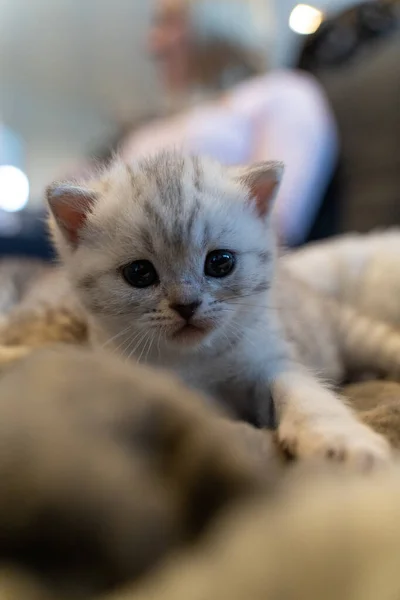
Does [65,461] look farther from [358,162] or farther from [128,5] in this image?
[128,5]

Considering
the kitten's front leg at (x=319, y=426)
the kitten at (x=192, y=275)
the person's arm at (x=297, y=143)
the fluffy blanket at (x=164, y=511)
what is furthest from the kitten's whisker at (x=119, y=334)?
the person's arm at (x=297, y=143)

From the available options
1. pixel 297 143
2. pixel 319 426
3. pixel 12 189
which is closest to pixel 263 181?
pixel 319 426

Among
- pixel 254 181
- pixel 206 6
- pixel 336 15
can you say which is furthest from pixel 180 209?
pixel 206 6

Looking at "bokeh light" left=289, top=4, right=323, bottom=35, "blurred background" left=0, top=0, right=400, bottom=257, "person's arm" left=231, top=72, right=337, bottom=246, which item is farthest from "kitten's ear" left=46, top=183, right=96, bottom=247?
"bokeh light" left=289, top=4, right=323, bottom=35

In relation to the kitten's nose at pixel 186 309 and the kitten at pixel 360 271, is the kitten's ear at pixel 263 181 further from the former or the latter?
the kitten at pixel 360 271

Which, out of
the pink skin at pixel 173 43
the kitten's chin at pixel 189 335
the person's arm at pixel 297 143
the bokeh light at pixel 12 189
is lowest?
the kitten's chin at pixel 189 335

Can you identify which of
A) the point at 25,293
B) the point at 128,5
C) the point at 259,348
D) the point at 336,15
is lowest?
the point at 259,348

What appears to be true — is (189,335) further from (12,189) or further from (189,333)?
(12,189)
